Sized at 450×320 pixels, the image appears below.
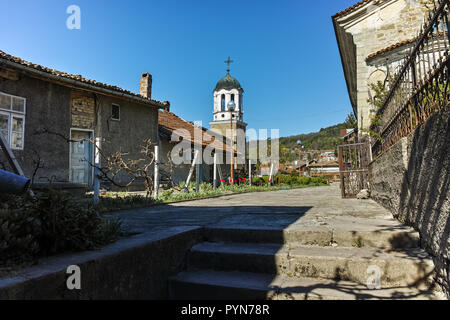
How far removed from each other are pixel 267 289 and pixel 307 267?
422mm

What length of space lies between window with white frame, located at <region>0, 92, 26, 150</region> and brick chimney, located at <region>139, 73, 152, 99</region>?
7.08m

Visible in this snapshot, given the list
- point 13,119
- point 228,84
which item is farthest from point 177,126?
point 228,84

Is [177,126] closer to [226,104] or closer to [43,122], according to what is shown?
[43,122]

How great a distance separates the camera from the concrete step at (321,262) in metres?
2.13

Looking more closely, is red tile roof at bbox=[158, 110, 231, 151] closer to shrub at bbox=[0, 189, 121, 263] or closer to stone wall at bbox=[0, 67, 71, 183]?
stone wall at bbox=[0, 67, 71, 183]

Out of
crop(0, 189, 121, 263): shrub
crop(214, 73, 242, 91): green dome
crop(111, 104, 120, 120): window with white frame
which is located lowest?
crop(0, 189, 121, 263): shrub

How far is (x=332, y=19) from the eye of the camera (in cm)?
1119

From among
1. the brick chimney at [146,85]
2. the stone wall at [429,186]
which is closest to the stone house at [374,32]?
the stone wall at [429,186]

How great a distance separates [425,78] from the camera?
7.88 feet

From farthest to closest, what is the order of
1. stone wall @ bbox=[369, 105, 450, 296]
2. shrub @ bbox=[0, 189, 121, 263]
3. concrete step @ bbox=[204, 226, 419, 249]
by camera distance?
1. concrete step @ bbox=[204, 226, 419, 249]
2. stone wall @ bbox=[369, 105, 450, 296]
3. shrub @ bbox=[0, 189, 121, 263]

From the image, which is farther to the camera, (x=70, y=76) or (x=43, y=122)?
(x=70, y=76)

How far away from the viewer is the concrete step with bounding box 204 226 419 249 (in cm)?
249

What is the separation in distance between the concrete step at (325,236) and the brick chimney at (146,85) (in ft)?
46.2

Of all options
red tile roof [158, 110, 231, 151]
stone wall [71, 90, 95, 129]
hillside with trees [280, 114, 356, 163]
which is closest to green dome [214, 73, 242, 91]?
red tile roof [158, 110, 231, 151]
